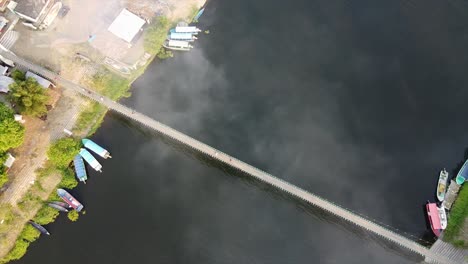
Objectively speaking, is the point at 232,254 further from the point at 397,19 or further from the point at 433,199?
the point at 397,19

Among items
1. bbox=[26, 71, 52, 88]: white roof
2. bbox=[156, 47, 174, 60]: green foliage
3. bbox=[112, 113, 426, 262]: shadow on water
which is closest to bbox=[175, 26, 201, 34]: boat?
bbox=[156, 47, 174, 60]: green foliage

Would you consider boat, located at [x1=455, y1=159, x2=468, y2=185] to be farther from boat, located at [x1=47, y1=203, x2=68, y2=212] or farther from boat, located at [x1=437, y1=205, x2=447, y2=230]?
boat, located at [x1=47, y1=203, x2=68, y2=212]

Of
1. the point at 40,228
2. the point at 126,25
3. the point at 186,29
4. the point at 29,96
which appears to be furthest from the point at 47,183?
the point at 186,29

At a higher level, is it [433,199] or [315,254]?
[433,199]

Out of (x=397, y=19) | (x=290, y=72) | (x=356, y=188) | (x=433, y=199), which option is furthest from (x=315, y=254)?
(x=397, y=19)

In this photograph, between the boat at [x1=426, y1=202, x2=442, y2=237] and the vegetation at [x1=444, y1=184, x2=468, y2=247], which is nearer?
the vegetation at [x1=444, y1=184, x2=468, y2=247]

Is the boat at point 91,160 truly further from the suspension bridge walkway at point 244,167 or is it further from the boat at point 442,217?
the boat at point 442,217

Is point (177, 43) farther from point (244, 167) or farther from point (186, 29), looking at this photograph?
point (244, 167)
